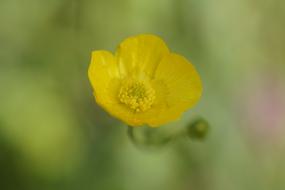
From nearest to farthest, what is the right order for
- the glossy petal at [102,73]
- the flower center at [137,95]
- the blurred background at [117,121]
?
1. the glossy petal at [102,73]
2. the flower center at [137,95]
3. the blurred background at [117,121]

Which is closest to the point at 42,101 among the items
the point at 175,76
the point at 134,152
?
the point at 134,152

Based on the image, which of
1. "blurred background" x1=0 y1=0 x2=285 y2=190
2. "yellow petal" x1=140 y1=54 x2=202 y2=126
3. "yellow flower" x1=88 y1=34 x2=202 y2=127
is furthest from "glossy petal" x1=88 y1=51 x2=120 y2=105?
"blurred background" x1=0 y1=0 x2=285 y2=190

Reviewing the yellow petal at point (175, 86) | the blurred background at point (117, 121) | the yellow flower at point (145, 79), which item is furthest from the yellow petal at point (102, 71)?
the blurred background at point (117, 121)

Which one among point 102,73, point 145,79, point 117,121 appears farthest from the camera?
point 117,121

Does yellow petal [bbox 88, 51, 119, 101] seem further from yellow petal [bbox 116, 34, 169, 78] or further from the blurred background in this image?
the blurred background

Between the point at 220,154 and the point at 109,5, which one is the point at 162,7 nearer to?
the point at 109,5

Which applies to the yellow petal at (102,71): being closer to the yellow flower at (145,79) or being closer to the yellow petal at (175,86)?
the yellow flower at (145,79)

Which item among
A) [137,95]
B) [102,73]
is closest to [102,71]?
[102,73]

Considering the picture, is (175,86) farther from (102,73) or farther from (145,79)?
(102,73)
